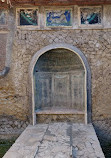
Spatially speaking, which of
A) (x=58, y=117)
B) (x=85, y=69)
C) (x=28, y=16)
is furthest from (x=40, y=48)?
(x=58, y=117)

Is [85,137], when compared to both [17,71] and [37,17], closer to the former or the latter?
[17,71]

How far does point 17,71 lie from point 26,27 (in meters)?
1.16

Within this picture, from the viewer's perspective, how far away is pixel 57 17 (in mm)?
4465

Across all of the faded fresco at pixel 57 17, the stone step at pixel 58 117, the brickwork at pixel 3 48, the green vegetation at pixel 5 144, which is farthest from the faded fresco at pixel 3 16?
the green vegetation at pixel 5 144

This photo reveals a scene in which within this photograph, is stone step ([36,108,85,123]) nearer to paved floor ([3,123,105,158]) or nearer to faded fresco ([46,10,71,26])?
paved floor ([3,123,105,158])

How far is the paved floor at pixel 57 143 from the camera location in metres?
2.97

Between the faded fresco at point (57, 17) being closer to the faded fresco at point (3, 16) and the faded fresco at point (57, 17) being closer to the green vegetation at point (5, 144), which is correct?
the faded fresco at point (3, 16)

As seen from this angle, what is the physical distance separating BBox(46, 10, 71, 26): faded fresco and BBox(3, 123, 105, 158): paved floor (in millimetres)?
2641

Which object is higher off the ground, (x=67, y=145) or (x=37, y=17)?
(x=37, y=17)

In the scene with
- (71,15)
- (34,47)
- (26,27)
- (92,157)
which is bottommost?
(92,157)

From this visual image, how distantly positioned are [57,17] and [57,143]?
307 cm

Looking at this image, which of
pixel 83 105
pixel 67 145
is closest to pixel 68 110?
pixel 83 105

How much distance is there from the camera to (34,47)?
445cm

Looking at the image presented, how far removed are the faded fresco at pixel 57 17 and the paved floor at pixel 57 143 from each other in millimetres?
2641
